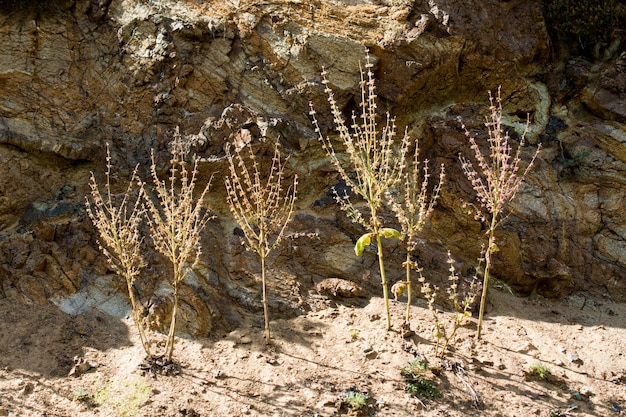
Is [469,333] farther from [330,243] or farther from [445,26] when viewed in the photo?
[445,26]

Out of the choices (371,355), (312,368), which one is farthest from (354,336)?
(312,368)

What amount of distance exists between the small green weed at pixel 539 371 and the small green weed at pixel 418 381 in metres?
1.23

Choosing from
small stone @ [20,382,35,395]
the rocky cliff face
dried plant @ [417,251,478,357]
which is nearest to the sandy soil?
small stone @ [20,382,35,395]

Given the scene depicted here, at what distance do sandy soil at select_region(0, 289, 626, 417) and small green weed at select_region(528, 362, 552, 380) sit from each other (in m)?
0.06

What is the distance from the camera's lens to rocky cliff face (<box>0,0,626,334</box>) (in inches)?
320

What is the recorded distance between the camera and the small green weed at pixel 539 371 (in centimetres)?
658

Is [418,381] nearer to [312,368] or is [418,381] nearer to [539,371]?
[312,368]

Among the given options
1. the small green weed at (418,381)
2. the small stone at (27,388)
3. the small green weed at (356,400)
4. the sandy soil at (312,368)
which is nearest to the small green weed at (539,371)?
the sandy soil at (312,368)

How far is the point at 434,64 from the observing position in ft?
30.7

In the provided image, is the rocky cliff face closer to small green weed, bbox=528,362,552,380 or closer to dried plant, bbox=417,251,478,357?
dried plant, bbox=417,251,478,357

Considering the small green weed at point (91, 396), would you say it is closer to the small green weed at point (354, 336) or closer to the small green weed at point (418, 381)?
the small green weed at point (354, 336)

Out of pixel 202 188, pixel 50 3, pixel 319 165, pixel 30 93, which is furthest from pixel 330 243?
pixel 50 3

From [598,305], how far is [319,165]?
4659 mm

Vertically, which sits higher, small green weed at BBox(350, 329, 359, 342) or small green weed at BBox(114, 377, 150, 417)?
small green weed at BBox(350, 329, 359, 342)
